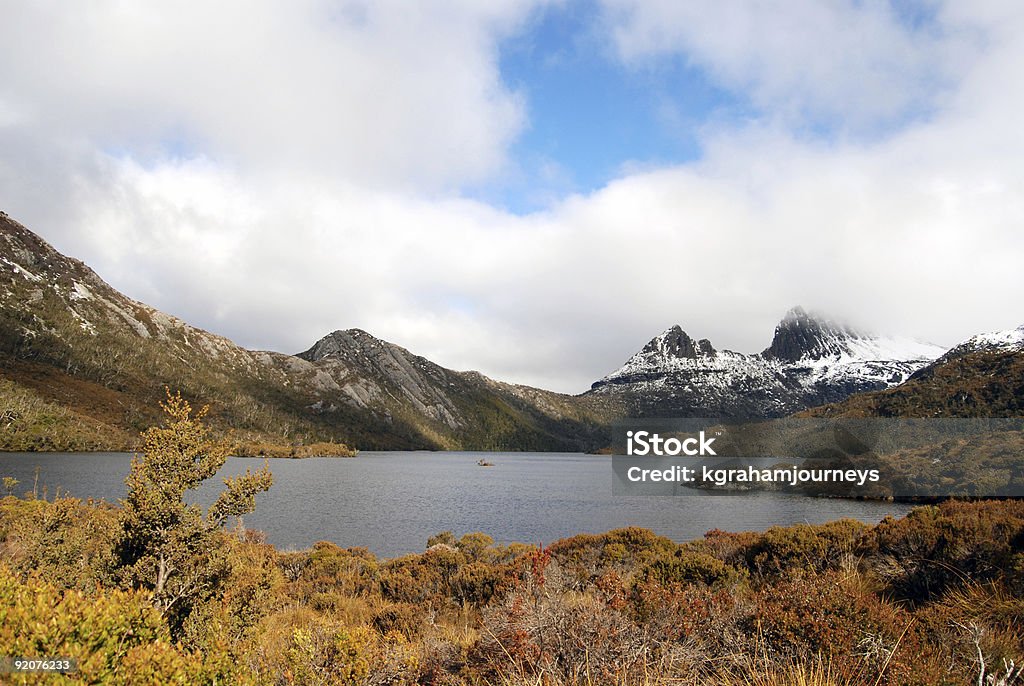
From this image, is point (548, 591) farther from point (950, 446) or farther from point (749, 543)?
point (950, 446)

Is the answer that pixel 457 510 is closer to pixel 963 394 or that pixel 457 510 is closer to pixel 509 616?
pixel 509 616

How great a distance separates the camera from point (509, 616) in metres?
6.85

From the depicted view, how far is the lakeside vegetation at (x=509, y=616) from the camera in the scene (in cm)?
512

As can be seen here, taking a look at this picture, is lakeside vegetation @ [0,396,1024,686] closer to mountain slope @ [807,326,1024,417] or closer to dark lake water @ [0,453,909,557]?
dark lake water @ [0,453,909,557]

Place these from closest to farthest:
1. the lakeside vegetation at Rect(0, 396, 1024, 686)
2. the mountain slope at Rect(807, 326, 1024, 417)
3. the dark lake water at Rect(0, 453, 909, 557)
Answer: the lakeside vegetation at Rect(0, 396, 1024, 686)
the dark lake water at Rect(0, 453, 909, 557)
the mountain slope at Rect(807, 326, 1024, 417)

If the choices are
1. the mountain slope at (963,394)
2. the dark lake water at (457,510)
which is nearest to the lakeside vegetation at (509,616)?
the dark lake water at (457,510)

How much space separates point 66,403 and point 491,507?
151255 mm

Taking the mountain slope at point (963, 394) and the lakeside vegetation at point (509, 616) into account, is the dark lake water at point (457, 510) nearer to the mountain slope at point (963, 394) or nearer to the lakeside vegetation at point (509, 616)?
the lakeside vegetation at point (509, 616)

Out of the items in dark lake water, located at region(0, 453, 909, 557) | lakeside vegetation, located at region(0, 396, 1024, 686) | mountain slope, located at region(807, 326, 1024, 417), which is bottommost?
dark lake water, located at region(0, 453, 909, 557)

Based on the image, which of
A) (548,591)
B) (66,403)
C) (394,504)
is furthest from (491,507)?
(66,403)

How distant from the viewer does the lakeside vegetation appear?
512 cm

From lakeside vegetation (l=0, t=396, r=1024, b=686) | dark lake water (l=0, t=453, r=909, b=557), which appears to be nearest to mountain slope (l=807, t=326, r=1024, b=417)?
dark lake water (l=0, t=453, r=909, b=557)

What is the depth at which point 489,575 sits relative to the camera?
56.5 ft

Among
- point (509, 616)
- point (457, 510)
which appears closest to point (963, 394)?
point (457, 510)
